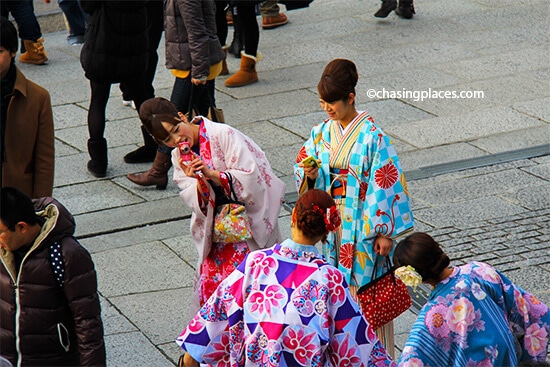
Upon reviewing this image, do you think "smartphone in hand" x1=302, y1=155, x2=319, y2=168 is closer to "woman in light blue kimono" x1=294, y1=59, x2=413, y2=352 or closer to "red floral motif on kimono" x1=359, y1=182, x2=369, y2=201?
"woman in light blue kimono" x1=294, y1=59, x2=413, y2=352

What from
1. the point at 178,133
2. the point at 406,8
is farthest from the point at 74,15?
the point at 178,133

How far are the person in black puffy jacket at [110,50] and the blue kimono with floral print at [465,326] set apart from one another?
3.96m

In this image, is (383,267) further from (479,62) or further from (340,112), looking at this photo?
(479,62)

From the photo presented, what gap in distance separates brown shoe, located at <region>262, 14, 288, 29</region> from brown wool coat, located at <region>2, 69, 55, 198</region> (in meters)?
6.35

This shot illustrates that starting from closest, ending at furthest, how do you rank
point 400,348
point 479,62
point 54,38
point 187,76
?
point 400,348, point 187,76, point 479,62, point 54,38

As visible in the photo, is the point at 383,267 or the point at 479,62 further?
the point at 479,62

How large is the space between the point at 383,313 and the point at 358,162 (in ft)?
2.46

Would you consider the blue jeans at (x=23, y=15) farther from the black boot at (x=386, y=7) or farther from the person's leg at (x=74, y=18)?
the black boot at (x=386, y=7)

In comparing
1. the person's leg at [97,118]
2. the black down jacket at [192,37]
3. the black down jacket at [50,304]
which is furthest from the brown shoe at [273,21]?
the black down jacket at [50,304]

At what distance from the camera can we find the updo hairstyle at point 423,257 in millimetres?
3715

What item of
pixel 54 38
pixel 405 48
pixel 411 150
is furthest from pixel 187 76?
pixel 54 38

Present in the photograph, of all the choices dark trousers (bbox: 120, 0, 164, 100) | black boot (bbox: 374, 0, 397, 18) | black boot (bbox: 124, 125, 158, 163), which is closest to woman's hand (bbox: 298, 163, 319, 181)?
black boot (bbox: 124, 125, 158, 163)

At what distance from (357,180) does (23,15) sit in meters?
6.23

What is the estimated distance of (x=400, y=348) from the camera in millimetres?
4945
